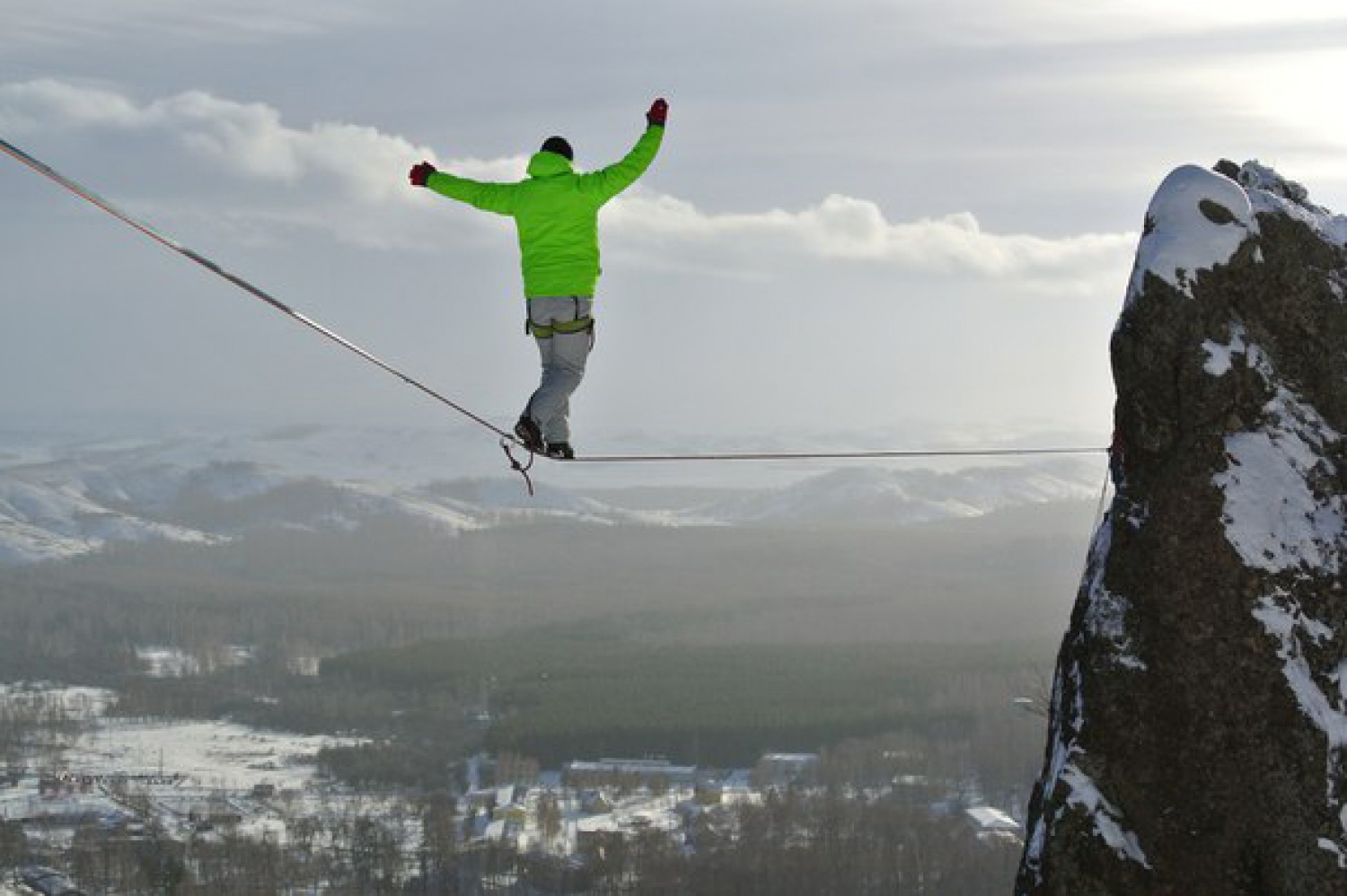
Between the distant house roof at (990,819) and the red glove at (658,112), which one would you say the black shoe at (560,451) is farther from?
the distant house roof at (990,819)

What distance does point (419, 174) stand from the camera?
22.1 metres

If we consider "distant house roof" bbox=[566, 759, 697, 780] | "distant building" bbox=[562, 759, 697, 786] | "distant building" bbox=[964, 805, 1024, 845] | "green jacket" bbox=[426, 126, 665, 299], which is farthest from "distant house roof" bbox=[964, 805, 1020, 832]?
"green jacket" bbox=[426, 126, 665, 299]

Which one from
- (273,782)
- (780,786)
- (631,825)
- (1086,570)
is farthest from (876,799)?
(1086,570)

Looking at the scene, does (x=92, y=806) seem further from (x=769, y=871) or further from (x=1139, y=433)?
(x=1139, y=433)

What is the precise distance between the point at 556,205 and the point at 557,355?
282 cm

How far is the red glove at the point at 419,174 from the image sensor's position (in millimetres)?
22078

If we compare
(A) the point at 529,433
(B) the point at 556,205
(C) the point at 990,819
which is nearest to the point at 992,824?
(C) the point at 990,819

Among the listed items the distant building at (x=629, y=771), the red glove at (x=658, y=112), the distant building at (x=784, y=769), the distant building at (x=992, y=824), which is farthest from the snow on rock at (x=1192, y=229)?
the distant building at (x=784, y=769)

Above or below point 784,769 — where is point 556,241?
above

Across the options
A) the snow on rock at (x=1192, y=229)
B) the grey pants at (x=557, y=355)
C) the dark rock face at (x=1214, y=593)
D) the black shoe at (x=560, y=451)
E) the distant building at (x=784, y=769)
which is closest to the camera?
the dark rock face at (x=1214, y=593)

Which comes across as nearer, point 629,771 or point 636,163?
point 636,163

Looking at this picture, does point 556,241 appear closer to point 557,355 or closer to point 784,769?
point 557,355

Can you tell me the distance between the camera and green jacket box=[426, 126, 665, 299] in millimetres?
22141

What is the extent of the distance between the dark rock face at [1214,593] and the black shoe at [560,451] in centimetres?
840
